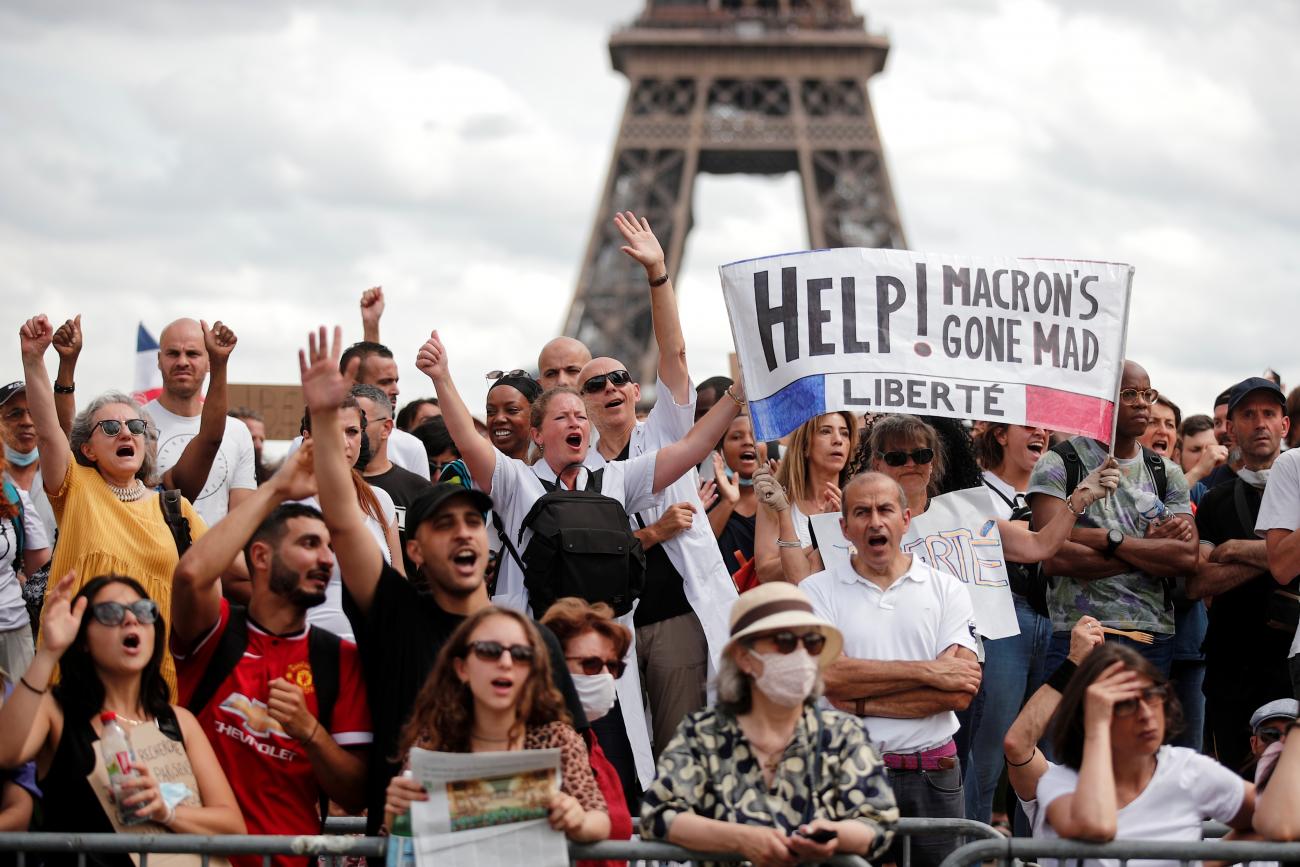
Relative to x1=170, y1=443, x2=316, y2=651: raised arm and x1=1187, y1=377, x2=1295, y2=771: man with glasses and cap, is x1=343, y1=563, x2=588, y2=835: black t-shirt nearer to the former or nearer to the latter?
x1=170, y1=443, x2=316, y2=651: raised arm

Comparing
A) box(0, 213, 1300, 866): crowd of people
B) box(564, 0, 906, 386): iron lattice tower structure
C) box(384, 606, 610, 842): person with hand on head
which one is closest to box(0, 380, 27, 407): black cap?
box(0, 213, 1300, 866): crowd of people

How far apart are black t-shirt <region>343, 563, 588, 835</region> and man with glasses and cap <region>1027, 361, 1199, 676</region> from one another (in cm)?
316

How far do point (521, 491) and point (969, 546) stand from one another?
1.95 metres

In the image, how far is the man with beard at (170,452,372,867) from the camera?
17.5 feet

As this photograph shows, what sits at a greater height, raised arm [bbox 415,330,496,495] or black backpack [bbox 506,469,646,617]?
raised arm [bbox 415,330,496,495]

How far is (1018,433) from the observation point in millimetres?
7902

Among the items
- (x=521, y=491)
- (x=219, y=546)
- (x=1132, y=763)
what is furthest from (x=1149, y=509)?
(x=219, y=546)

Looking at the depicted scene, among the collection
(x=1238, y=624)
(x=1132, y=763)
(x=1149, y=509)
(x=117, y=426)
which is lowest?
(x=1132, y=763)

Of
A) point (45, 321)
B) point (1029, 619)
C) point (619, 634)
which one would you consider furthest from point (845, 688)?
point (45, 321)

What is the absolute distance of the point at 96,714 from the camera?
5180mm

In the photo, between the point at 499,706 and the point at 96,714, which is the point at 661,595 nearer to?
the point at 499,706

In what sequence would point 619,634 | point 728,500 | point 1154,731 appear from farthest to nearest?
point 728,500
point 619,634
point 1154,731

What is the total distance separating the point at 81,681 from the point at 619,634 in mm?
1781

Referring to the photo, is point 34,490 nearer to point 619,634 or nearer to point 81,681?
point 81,681
